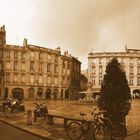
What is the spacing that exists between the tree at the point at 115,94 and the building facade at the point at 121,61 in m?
70.1

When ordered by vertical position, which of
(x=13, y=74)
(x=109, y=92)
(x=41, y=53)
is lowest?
(x=109, y=92)

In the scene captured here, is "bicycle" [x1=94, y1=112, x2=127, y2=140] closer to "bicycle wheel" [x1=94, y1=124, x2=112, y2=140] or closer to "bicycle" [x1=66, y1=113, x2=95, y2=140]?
"bicycle wheel" [x1=94, y1=124, x2=112, y2=140]

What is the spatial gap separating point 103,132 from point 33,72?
6175cm

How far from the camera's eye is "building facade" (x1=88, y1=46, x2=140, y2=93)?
8288 centimetres

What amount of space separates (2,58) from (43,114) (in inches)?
2044

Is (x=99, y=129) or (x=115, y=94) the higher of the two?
(x=115, y=94)

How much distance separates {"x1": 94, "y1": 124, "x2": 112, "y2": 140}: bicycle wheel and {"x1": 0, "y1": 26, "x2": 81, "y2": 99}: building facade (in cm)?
5650

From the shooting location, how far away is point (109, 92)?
496 inches

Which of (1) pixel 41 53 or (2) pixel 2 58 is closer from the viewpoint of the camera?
(2) pixel 2 58

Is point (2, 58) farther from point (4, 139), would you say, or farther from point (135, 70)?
point (4, 139)

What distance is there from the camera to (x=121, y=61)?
82750 mm

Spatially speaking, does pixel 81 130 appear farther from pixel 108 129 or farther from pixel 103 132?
pixel 108 129

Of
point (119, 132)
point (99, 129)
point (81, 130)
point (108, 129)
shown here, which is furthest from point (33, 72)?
point (108, 129)

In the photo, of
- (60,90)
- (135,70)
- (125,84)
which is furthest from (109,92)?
(135,70)
